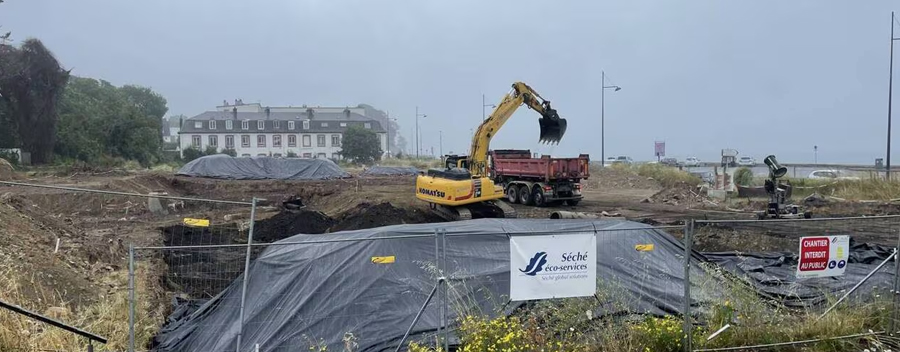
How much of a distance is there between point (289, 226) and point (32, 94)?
39.3 m

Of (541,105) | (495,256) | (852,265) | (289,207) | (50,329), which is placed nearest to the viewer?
(50,329)

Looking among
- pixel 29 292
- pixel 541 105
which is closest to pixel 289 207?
pixel 541 105

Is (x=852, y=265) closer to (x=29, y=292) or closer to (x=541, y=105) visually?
(x=29, y=292)

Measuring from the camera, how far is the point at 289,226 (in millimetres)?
15562

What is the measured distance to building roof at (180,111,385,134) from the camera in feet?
327

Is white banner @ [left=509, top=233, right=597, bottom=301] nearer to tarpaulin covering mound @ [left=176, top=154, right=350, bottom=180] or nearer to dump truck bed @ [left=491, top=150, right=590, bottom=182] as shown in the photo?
dump truck bed @ [left=491, top=150, right=590, bottom=182]

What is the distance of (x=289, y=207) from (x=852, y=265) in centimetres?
1642

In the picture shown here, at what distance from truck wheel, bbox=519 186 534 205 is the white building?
7490cm

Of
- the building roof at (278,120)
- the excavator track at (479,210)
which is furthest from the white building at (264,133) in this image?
the excavator track at (479,210)

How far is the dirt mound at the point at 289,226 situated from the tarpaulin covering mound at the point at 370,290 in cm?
704

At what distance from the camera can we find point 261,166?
43031mm

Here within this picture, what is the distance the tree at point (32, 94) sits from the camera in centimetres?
4325

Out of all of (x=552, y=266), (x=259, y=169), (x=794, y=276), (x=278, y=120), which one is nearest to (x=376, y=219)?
(x=794, y=276)

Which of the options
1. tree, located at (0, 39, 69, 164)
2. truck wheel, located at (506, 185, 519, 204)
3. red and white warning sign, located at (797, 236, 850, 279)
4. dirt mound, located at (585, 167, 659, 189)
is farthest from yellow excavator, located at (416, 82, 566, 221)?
tree, located at (0, 39, 69, 164)
